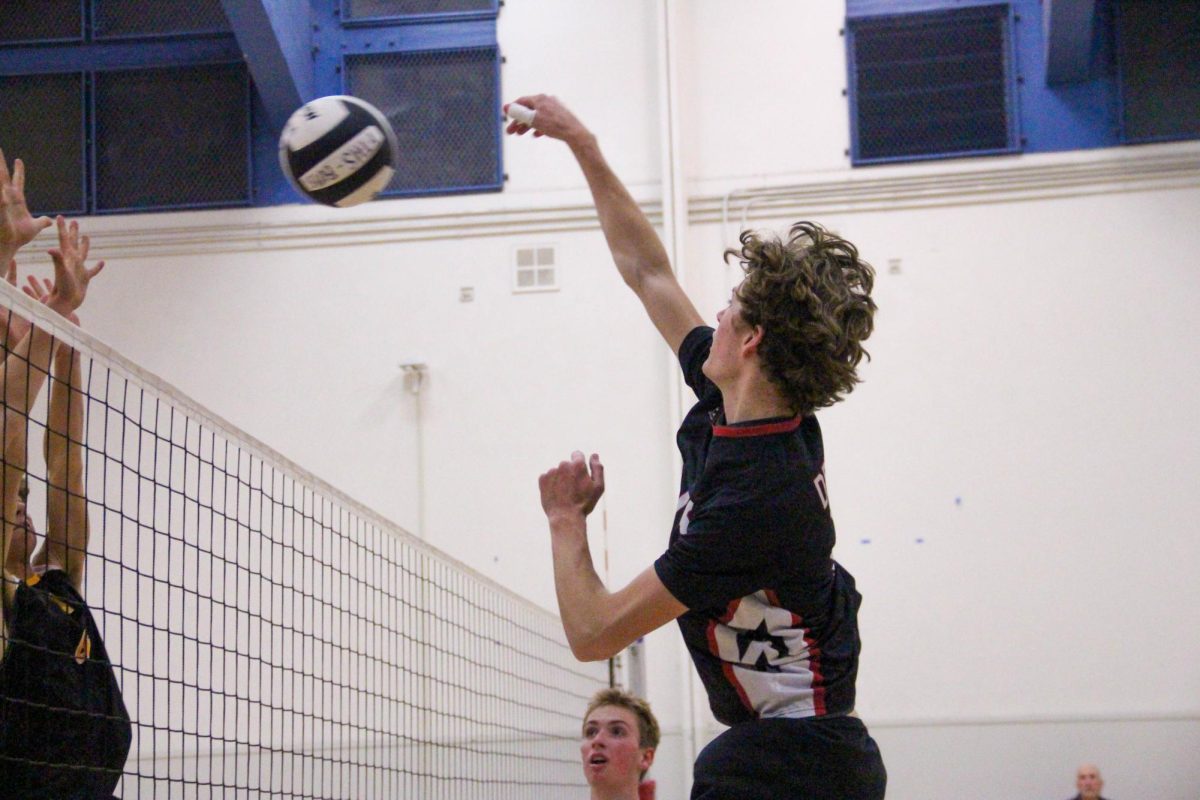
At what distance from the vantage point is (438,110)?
429 inches

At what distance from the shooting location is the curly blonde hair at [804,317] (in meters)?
2.77

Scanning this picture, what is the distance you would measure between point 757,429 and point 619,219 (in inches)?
41.2

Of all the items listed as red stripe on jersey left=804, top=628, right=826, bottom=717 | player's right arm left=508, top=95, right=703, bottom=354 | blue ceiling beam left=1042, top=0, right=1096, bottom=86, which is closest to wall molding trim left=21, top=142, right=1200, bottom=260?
blue ceiling beam left=1042, top=0, right=1096, bottom=86

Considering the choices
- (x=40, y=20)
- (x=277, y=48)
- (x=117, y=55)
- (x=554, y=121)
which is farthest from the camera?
(x=40, y=20)

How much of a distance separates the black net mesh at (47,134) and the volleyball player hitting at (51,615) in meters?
7.35

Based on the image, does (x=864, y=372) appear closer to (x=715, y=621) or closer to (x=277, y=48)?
(x=277, y=48)

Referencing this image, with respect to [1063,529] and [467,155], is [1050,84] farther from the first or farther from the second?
[467,155]

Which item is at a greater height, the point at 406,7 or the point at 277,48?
the point at 406,7

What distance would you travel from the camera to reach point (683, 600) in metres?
2.69

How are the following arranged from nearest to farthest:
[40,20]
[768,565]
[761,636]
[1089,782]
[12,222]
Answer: [768,565], [761,636], [12,222], [1089,782], [40,20]

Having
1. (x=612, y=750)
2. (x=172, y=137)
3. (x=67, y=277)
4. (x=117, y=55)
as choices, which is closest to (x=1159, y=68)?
(x=612, y=750)

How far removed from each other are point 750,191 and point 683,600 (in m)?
8.10

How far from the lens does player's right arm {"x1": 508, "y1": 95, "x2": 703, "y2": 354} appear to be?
3.55 metres

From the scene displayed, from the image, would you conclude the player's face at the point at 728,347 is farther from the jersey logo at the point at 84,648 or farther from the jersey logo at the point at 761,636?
the jersey logo at the point at 84,648
